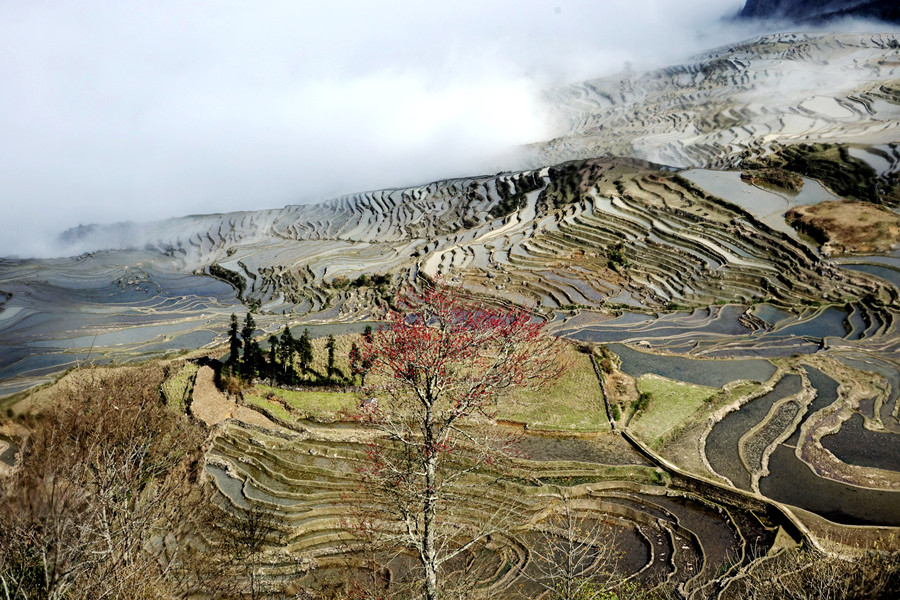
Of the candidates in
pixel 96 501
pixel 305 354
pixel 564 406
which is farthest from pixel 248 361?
pixel 96 501

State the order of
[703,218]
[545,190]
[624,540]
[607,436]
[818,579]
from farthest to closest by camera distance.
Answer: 1. [545,190]
2. [703,218]
3. [607,436]
4. [624,540]
5. [818,579]

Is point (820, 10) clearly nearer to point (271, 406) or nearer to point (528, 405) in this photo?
point (528, 405)

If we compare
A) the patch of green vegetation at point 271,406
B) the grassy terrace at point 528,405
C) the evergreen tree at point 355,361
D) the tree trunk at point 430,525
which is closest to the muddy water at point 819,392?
the grassy terrace at point 528,405

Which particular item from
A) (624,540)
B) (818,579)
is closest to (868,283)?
(624,540)

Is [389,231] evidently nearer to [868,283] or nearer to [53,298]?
[53,298]

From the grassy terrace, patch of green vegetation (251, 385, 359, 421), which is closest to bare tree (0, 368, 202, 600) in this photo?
the grassy terrace

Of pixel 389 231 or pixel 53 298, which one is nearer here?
pixel 53 298
